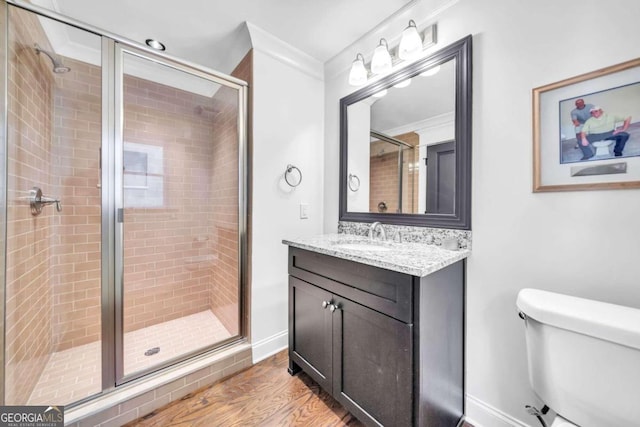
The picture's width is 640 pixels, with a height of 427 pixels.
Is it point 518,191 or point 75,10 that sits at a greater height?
point 75,10

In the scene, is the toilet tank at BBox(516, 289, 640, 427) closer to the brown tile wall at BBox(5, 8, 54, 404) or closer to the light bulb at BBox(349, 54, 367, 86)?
the light bulb at BBox(349, 54, 367, 86)

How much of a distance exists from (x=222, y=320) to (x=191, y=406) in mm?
737

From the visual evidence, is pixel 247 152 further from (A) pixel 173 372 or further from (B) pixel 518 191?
(B) pixel 518 191

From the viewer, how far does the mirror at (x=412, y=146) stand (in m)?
1.30

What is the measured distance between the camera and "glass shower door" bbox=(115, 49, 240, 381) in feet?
5.94

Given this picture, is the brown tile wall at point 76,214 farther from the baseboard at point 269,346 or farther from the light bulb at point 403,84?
the light bulb at point 403,84

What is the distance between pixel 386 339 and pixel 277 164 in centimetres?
139

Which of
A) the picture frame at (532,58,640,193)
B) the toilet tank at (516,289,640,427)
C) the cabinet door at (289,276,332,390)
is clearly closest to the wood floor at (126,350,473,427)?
the cabinet door at (289,276,332,390)

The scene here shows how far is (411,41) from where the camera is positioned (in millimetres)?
1402

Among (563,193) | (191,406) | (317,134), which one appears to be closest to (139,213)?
(191,406)

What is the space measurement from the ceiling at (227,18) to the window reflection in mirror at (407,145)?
0.47m

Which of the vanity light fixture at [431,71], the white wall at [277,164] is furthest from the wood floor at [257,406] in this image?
the vanity light fixture at [431,71]

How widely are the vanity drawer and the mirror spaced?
1.87 feet

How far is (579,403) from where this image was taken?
0.79 meters
